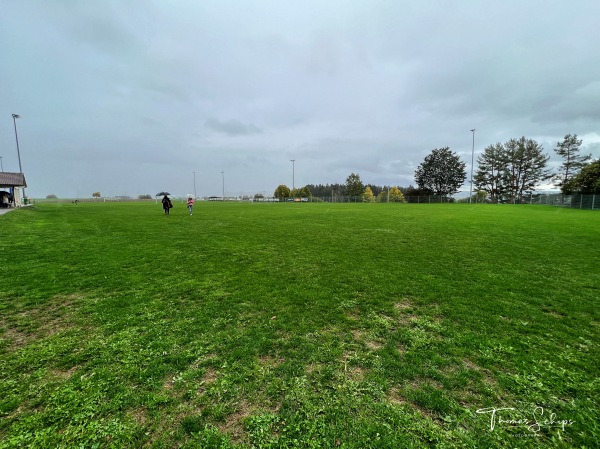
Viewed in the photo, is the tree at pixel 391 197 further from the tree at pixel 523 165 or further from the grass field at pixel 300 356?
the grass field at pixel 300 356

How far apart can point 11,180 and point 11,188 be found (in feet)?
4.37

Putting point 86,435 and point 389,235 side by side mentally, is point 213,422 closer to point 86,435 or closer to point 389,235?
point 86,435

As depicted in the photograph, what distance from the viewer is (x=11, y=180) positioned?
111 feet

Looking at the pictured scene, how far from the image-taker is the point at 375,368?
3240 mm

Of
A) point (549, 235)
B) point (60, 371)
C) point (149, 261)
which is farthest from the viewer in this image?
point (549, 235)

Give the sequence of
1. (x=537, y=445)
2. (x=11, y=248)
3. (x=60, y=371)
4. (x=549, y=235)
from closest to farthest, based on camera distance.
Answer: (x=537, y=445), (x=60, y=371), (x=11, y=248), (x=549, y=235)

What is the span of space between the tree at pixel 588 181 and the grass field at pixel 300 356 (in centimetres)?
4697

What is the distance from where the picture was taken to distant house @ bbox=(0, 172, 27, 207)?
32.7 m

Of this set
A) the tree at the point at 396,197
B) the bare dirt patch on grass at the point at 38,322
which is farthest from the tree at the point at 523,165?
the bare dirt patch on grass at the point at 38,322

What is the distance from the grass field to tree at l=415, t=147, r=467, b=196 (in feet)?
264

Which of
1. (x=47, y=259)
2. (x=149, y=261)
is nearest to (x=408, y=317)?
(x=149, y=261)

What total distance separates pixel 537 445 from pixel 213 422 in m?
2.82

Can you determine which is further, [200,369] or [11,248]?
[11,248]

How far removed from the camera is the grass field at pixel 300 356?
7.91ft
